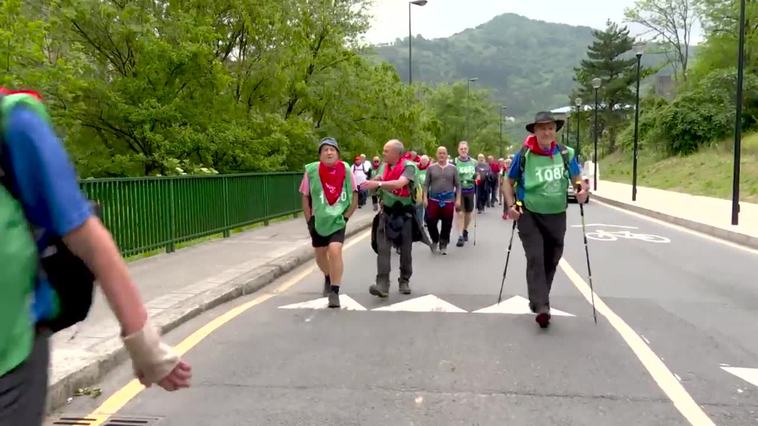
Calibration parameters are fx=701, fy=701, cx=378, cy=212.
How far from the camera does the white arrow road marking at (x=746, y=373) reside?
4773 mm

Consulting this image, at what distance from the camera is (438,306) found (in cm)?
734

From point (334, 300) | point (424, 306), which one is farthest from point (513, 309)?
point (334, 300)

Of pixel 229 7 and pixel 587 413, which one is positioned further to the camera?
pixel 229 7

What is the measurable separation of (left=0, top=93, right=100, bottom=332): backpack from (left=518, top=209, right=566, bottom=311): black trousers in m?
4.93

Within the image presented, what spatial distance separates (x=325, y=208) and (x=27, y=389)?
565 centimetres

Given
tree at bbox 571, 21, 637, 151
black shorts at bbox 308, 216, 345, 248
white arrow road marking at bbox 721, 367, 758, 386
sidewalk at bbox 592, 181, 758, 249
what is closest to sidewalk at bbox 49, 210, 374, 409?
black shorts at bbox 308, 216, 345, 248

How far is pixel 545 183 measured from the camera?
6273 mm

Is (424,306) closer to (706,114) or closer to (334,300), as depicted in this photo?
(334,300)

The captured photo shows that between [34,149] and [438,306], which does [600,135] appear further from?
[34,149]

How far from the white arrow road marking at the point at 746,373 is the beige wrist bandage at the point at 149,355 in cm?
429

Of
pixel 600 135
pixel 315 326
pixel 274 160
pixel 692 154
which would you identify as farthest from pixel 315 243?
pixel 600 135

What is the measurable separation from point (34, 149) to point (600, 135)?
3893 inches

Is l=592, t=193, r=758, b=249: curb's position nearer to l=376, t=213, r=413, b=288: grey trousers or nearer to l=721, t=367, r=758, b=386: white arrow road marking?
l=376, t=213, r=413, b=288: grey trousers

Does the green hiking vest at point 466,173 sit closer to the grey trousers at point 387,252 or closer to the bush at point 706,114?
the grey trousers at point 387,252
